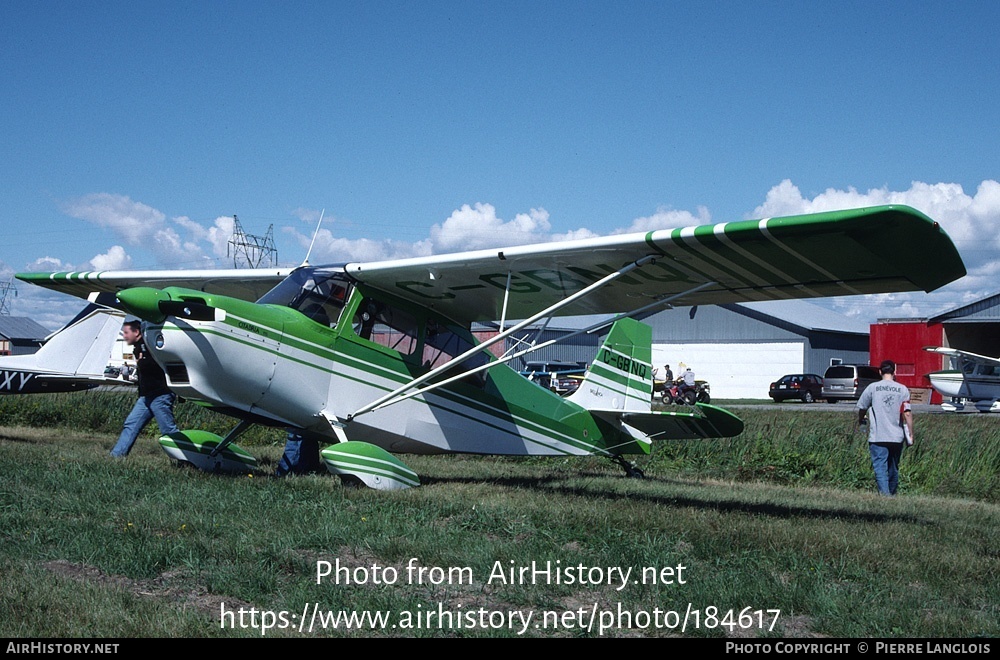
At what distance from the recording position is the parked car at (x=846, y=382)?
43594 millimetres

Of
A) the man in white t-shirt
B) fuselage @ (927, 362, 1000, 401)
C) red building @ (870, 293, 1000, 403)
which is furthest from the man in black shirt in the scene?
red building @ (870, 293, 1000, 403)

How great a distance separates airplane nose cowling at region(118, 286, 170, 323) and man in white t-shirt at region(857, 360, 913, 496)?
8.07 metres

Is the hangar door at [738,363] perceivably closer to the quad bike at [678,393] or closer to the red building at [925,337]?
the red building at [925,337]

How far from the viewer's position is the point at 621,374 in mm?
11234

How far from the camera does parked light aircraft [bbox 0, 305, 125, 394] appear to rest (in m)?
12.7

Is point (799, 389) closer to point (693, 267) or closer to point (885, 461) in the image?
point (885, 461)

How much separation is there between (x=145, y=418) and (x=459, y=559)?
6874 millimetres

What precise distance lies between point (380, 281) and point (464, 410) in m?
1.89

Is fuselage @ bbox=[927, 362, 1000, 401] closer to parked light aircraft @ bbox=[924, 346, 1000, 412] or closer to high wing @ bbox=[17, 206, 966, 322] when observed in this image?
parked light aircraft @ bbox=[924, 346, 1000, 412]

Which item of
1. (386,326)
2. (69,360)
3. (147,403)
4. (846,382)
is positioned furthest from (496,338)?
(846,382)

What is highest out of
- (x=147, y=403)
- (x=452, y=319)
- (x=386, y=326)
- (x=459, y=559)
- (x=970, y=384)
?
(x=452, y=319)

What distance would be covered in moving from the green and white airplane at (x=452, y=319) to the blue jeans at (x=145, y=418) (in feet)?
4.69

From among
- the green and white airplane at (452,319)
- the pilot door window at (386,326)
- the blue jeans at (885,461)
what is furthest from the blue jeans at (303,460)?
the blue jeans at (885,461)

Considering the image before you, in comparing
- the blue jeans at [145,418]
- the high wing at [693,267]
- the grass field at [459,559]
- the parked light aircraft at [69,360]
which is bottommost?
the grass field at [459,559]
